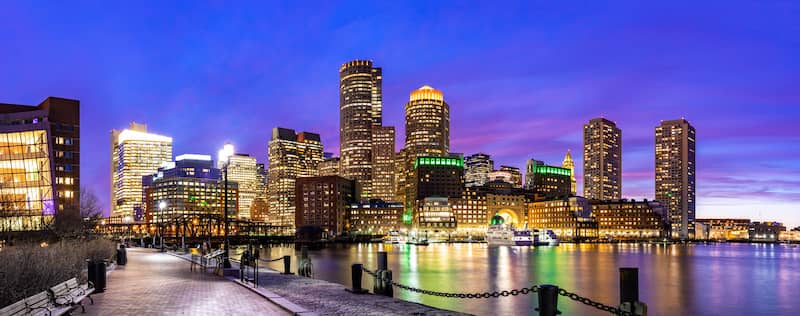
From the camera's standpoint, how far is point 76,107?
114250mm

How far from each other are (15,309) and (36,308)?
1.65 m

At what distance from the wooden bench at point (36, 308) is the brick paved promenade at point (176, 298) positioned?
6.30 ft

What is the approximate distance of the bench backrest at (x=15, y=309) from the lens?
1266cm

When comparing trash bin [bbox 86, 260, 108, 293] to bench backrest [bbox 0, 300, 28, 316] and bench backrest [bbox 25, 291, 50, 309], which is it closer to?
bench backrest [bbox 25, 291, 50, 309]

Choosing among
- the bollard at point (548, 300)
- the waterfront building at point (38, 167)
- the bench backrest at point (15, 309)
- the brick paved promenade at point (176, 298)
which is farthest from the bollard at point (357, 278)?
the waterfront building at point (38, 167)

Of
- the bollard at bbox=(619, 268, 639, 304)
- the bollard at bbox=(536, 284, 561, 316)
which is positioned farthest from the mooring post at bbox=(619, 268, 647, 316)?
the bollard at bbox=(536, 284, 561, 316)

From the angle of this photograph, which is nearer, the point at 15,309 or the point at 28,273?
the point at 15,309

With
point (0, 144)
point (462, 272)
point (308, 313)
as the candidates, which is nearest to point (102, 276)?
point (308, 313)

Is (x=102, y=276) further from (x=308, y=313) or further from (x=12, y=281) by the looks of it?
(x=308, y=313)

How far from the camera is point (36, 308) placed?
14.8m

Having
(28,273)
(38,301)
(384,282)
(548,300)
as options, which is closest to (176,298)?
(28,273)

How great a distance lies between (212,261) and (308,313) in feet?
67.9

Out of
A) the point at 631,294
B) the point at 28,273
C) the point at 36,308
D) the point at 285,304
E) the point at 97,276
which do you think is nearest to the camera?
the point at 36,308

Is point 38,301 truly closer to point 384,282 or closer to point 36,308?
point 36,308
